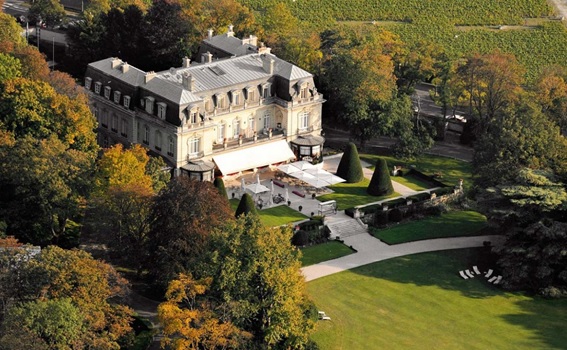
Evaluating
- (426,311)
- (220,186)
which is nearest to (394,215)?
(220,186)

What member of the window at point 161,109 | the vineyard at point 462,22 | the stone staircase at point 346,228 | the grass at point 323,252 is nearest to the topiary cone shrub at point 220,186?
the window at point 161,109

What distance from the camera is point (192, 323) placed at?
93812 mm

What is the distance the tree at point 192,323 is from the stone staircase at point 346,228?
79.4ft

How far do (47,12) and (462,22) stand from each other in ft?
176

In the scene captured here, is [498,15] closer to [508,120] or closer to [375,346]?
[508,120]

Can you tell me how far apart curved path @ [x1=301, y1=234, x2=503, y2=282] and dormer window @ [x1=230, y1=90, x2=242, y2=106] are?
18400 millimetres

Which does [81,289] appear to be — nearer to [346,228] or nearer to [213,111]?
[346,228]

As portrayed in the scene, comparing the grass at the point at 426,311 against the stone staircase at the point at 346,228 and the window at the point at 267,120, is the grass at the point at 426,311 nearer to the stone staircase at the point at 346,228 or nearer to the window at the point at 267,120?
the stone staircase at the point at 346,228

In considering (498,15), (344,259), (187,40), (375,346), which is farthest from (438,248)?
(498,15)

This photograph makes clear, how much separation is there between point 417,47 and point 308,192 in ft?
85.2

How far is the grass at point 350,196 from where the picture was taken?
123 m

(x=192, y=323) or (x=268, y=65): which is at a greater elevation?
(x=268, y=65)

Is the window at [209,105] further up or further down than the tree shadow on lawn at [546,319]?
further up

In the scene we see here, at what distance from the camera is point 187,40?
143375 mm
